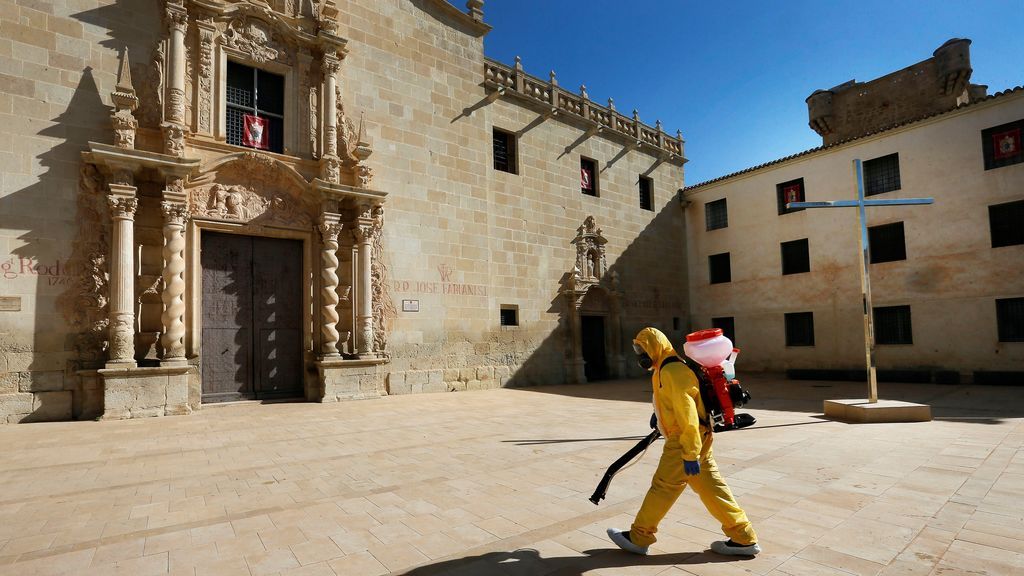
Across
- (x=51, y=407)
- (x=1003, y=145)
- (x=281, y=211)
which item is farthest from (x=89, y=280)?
(x=1003, y=145)

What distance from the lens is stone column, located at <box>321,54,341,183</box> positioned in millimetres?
11617

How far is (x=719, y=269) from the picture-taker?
68.5ft

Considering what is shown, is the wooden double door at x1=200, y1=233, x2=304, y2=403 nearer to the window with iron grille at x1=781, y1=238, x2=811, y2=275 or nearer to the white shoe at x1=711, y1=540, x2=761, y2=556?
the white shoe at x1=711, y1=540, x2=761, y2=556

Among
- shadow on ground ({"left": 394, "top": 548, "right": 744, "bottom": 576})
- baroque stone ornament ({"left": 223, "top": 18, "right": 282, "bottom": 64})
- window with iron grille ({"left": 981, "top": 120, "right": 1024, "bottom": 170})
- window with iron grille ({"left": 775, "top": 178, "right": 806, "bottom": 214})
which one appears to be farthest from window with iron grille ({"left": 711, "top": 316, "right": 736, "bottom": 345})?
shadow on ground ({"left": 394, "top": 548, "right": 744, "bottom": 576})

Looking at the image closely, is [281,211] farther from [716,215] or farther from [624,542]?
[716,215]

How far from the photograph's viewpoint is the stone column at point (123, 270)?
887 cm

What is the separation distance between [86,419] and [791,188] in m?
20.8

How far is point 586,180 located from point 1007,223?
11.9m

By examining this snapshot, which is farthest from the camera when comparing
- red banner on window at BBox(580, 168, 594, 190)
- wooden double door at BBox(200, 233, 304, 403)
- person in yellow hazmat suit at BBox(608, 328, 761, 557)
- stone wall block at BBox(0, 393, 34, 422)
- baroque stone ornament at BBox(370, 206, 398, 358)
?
red banner on window at BBox(580, 168, 594, 190)

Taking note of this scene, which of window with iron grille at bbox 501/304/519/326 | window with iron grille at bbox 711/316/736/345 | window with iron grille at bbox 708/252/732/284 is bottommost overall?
window with iron grille at bbox 711/316/736/345

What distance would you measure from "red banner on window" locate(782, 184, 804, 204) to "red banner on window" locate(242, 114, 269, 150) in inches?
669

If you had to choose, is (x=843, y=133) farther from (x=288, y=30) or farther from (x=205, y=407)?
(x=205, y=407)

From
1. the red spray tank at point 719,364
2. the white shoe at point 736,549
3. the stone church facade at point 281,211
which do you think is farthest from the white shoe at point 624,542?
the stone church facade at point 281,211

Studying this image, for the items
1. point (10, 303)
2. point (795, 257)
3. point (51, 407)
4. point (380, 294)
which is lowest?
point (51, 407)
